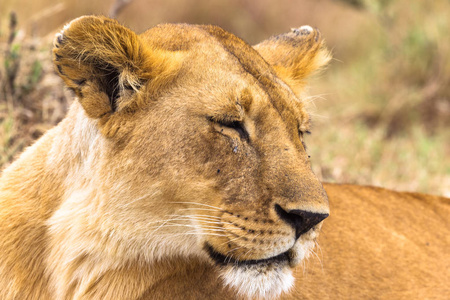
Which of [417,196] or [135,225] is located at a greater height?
[135,225]

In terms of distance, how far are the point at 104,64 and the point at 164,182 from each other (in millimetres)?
490

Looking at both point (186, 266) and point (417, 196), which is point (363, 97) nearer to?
point (417, 196)

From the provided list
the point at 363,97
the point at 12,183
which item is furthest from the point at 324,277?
the point at 363,97

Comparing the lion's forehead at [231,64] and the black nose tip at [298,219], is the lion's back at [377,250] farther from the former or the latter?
the lion's forehead at [231,64]

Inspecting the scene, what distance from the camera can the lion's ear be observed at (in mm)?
2748

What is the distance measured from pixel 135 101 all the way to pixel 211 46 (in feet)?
1.33

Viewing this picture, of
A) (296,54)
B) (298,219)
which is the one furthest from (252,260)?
(296,54)

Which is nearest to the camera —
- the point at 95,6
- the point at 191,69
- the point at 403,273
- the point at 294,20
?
the point at 191,69

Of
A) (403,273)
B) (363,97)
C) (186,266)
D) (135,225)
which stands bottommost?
(363,97)

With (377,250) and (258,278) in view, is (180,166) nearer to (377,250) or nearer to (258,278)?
(258,278)

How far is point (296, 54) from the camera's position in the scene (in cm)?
280

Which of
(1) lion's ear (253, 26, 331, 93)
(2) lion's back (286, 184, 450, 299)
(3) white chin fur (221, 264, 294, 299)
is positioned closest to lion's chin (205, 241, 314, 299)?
(3) white chin fur (221, 264, 294, 299)

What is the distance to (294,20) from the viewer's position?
12.5 meters

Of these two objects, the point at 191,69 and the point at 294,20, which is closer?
the point at 191,69
